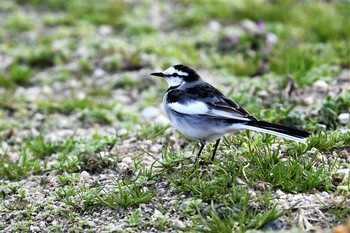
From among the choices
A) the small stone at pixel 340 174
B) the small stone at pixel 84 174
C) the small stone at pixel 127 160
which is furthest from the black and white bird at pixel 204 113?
the small stone at pixel 84 174

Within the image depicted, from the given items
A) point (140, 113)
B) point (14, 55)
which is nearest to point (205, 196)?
point (140, 113)

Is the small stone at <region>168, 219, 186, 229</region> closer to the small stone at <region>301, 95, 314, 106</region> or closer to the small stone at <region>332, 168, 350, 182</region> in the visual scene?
the small stone at <region>332, 168, 350, 182</region>

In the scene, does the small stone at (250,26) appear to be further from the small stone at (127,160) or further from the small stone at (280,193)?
the small stone at (280,193)

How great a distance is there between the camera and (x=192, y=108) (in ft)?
19.4

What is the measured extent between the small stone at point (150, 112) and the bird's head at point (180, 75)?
2171mm

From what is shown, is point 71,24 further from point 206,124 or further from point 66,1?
point 206,124

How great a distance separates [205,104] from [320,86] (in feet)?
9.85

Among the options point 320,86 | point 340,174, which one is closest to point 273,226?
point 340,174

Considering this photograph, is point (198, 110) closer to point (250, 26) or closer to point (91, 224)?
point (91, 224)

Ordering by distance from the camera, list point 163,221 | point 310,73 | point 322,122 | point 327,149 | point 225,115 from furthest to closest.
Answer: point 310,73 → point 322,122 → point 327,149 → point 225,115 → point 163,221

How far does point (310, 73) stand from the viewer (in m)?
8.69

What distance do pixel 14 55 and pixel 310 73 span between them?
15.9 feet

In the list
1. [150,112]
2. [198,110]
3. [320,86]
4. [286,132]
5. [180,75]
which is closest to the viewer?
[286,132]

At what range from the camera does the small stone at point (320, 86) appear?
8391 mm
